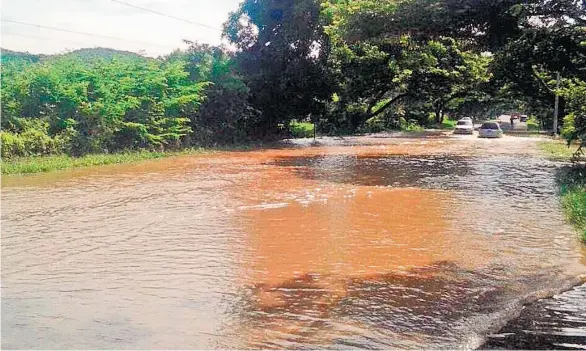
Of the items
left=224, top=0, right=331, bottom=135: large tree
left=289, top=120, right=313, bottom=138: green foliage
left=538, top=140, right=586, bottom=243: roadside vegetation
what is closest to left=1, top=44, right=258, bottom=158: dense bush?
left=224, top=0, right=331, bottom=135: large tree

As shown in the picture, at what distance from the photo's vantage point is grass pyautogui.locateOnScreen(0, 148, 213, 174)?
1717 cm

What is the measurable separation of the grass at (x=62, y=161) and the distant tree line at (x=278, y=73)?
2.29 feet

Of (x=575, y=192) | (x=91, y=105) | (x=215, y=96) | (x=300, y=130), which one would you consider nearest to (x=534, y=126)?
(x=300, y=130)

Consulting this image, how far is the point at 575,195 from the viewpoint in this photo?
1202 cm

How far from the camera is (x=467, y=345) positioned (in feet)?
16.4

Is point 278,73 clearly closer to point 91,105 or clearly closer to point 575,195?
point 91,105

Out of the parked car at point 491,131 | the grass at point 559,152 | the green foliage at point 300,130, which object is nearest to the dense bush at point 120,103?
the green foliage at point 300,130

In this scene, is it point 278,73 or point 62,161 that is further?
point 278,73

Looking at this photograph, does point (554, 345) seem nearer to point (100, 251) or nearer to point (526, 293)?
point (526, 293)

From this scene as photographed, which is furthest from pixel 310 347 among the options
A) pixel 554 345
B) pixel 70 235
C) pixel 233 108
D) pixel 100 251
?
pixel 233 108

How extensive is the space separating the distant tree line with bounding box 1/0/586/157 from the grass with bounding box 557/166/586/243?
50.4 inches

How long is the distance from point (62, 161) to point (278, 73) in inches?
589

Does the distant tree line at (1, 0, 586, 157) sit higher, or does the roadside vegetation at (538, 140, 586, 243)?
the distant tree line at (1, 0, 586, 157)

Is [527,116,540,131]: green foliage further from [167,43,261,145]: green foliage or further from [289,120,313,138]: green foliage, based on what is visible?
[167,43,261,145]: green foliage
